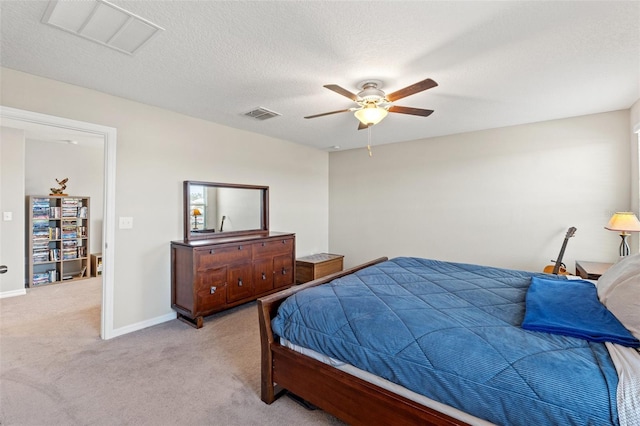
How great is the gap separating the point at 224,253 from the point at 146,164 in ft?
4.32

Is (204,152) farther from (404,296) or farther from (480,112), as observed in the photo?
(480,112)

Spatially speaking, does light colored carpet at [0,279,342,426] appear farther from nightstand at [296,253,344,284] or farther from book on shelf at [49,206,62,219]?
book on shelf at [49,206,62,219]

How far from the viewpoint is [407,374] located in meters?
1.41

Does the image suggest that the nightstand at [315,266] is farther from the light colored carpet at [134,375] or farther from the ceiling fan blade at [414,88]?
the ceiling fan blade at [414,88]

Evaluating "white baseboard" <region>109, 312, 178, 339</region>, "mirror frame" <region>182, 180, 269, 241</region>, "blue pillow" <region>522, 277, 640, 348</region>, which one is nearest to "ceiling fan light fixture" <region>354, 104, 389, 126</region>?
"blue pillow" <region>522, 277, 640, 348</region>

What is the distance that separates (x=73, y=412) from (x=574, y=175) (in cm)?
539

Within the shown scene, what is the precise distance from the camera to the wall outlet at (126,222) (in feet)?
10.1

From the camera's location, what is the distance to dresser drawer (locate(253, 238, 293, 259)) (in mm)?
3824

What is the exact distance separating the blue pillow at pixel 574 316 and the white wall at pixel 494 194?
2.17m

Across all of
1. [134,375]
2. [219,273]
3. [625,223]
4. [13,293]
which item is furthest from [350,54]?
[13,293]

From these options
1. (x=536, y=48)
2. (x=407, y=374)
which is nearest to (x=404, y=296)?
(x=407, y=374)

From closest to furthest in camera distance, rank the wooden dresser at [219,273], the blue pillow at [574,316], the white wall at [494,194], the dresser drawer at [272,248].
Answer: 1. the blue pillow at [574,316]
2. the wooden dresser at [219,273]
3. the white wall at [494,194]
4. the dresser drawer at [272,248]

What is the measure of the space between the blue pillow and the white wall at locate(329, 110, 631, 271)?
7.13 feet

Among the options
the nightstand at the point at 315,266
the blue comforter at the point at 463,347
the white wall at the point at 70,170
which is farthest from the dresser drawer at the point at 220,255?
the white wall at the point at 70,170
